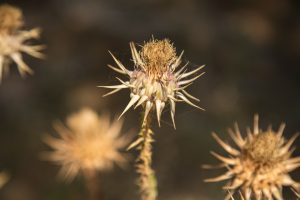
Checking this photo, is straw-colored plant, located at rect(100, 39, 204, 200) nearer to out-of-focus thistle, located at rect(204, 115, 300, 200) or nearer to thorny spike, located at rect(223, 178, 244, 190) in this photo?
out-of-focus thistle, located at rect(204, 115, 300, 200)

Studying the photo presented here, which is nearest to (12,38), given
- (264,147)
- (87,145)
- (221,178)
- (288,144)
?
(87,145)

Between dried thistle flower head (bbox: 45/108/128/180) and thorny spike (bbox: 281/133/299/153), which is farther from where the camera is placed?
dried thistle flower head (bbox: 45/108/128/180)

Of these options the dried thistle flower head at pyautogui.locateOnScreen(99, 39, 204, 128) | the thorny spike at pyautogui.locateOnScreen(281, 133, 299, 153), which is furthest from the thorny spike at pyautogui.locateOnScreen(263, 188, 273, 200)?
the dried thistle flower head at pyautogui.locateOnScreen(99, 39, 204, 128)

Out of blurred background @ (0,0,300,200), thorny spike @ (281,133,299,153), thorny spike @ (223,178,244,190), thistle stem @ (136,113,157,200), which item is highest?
blurred background @ (0,0,300,200)

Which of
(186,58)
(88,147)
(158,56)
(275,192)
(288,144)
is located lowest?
(275,192)

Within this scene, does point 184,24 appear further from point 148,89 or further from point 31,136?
point 148,89

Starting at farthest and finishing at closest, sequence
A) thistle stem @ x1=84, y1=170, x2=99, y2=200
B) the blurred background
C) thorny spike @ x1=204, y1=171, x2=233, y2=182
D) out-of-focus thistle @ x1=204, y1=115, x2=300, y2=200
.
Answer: the blurred background, thistle stem @ x1=84, y1=170, x2=99, y2=200, out-of-focus thistle @ x1=204, y1=115, x2=300, y2=200, thorny spike @ x1=204, y1=171, x2=233, y2=182

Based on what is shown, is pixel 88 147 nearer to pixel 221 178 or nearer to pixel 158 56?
pixel 221 178

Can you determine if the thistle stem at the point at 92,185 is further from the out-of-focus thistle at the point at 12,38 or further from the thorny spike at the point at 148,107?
the thorny spike at the point at 148,107
